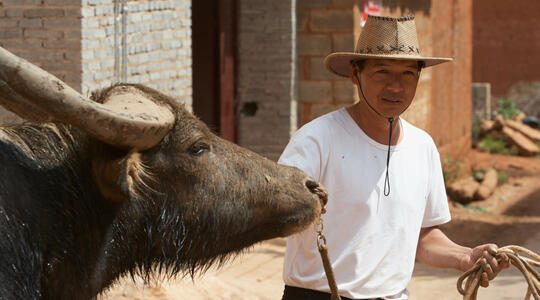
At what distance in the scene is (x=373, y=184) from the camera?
345 cm

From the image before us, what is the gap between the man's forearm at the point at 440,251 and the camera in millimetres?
3619

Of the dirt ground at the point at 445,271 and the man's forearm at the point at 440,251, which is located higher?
the man's forearm at the point at 440,251

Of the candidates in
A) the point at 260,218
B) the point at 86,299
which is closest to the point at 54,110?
the point at 86,299

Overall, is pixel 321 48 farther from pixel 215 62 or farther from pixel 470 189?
pixel 470 189

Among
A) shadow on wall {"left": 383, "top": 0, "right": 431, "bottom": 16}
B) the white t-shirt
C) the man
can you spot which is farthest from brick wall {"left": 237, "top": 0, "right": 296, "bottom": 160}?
the white t-shirt

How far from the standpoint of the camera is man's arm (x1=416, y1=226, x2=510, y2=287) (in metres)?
3.46

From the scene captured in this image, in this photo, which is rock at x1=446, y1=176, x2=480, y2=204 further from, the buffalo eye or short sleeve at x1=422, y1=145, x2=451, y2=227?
the buffalo eye

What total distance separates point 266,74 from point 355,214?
7.14 metres

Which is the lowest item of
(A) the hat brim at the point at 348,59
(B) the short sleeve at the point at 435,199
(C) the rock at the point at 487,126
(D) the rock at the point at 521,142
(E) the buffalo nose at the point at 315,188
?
(D) the rock at the point at 521,142

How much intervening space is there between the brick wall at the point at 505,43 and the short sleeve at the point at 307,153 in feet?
58.0

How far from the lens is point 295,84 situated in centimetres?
1051

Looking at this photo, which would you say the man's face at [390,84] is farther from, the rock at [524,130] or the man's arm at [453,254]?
the rock at [524,130]

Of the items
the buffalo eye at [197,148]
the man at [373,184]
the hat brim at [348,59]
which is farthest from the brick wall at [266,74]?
the buffalo eye at [197,148]

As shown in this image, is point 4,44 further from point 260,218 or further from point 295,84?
point 295,84
